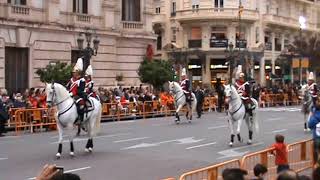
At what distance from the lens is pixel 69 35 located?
131 ft

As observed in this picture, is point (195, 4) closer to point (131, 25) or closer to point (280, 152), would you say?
point (131, 25)

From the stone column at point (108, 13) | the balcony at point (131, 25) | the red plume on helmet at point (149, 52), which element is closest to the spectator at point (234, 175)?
the stone column at point (108, 13)

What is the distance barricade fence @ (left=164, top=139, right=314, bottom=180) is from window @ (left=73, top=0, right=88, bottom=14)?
2816 centimetres

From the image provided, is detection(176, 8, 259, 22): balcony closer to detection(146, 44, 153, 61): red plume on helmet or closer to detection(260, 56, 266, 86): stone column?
detection(260, 56, 266, 86): stone column

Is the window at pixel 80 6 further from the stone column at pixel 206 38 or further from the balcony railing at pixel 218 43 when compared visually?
the stone column at pixel 206 38

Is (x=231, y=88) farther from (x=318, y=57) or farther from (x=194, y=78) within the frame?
(x=318, y=57)

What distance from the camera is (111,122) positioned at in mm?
34219

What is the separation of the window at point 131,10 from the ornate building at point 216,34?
20.1 meters

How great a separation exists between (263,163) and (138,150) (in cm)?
814

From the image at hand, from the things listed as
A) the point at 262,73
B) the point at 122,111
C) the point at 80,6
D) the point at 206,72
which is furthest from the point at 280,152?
the point at 262,73

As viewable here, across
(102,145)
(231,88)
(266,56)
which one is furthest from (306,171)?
(266,56)

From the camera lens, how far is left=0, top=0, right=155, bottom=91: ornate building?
36.0 m

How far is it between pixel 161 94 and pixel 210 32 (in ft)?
100.0

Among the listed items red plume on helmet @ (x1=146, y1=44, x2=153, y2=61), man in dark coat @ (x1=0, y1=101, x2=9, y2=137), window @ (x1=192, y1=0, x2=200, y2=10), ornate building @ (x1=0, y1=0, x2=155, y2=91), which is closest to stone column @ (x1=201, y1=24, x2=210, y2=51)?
window @ (x1=192, y1=0, x2=200, y2=10)
